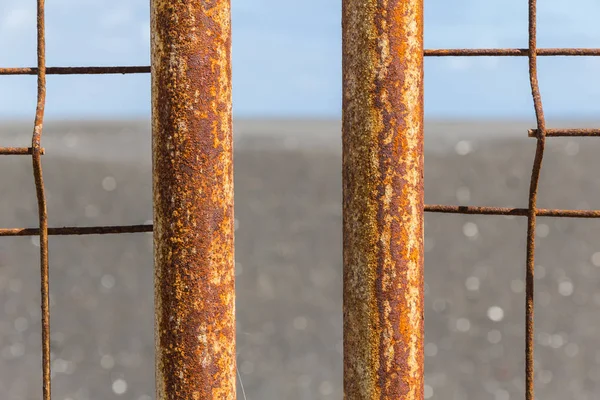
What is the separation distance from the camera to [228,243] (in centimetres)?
94

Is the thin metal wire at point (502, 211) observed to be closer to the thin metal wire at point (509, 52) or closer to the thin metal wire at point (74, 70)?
the thin metal wire at point (509, 52)

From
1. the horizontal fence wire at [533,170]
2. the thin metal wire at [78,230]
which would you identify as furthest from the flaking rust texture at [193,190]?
the horizontal fence wire at [533,170]

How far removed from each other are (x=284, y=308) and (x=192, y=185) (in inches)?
264

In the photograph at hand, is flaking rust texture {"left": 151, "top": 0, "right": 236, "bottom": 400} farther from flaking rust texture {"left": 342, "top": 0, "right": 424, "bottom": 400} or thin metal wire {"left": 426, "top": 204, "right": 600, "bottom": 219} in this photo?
thin metal wire {"left": 426, "top": 204, "right": 600, "bottom": 219}

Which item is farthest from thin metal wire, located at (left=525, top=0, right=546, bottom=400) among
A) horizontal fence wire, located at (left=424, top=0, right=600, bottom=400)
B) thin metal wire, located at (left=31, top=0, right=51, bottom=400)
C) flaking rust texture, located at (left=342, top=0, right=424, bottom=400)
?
thin metal wire, located at (left=31, top=0, right=51, bottom=400)

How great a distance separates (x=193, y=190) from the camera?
2.99ft

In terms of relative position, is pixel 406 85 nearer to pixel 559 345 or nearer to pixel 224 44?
pixel 224 44

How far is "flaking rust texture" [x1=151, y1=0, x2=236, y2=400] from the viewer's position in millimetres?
910

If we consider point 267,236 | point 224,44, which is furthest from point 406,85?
point 267,236

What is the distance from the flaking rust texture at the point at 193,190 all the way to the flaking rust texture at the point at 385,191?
0.17 metres

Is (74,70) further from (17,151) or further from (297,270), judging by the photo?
(297,270)

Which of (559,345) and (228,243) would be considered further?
(559,345)

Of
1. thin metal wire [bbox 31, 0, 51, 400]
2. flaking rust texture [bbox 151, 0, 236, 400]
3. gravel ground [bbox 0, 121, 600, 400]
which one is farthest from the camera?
gravel ground [bbox 0, 121, 600, 400]

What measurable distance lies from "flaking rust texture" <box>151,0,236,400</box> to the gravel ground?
20.7ft
